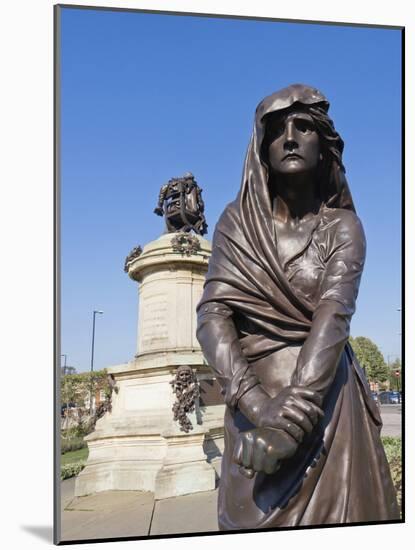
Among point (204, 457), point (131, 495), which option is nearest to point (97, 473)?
point (131, 495)

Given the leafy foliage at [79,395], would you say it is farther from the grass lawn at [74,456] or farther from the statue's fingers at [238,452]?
the statue's fingers at [238,452]

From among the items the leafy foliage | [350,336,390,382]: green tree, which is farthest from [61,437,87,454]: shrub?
[350,336,390,382]: green tree

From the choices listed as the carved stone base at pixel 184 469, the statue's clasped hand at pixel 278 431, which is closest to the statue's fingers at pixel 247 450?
the statue's clasped hand at pixel 278 431

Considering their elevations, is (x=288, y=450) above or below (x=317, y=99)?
below

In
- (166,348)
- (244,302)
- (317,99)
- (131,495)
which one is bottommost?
(131,495)

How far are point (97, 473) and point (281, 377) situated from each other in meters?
8.47

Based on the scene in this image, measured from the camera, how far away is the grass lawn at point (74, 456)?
522 inches

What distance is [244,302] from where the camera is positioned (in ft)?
9.19

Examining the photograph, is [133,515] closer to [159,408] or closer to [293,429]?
[159,408]

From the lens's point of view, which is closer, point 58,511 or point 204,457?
point 58,511

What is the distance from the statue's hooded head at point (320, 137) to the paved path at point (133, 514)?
4.63 metres

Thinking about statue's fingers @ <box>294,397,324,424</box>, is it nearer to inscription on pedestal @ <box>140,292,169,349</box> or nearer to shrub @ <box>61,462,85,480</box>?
inscription on pedestal @ <box>140,292,169,349</box>

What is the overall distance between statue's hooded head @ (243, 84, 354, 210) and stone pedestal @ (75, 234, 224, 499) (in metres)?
7.46

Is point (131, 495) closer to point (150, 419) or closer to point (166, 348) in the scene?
point (150, 419)
